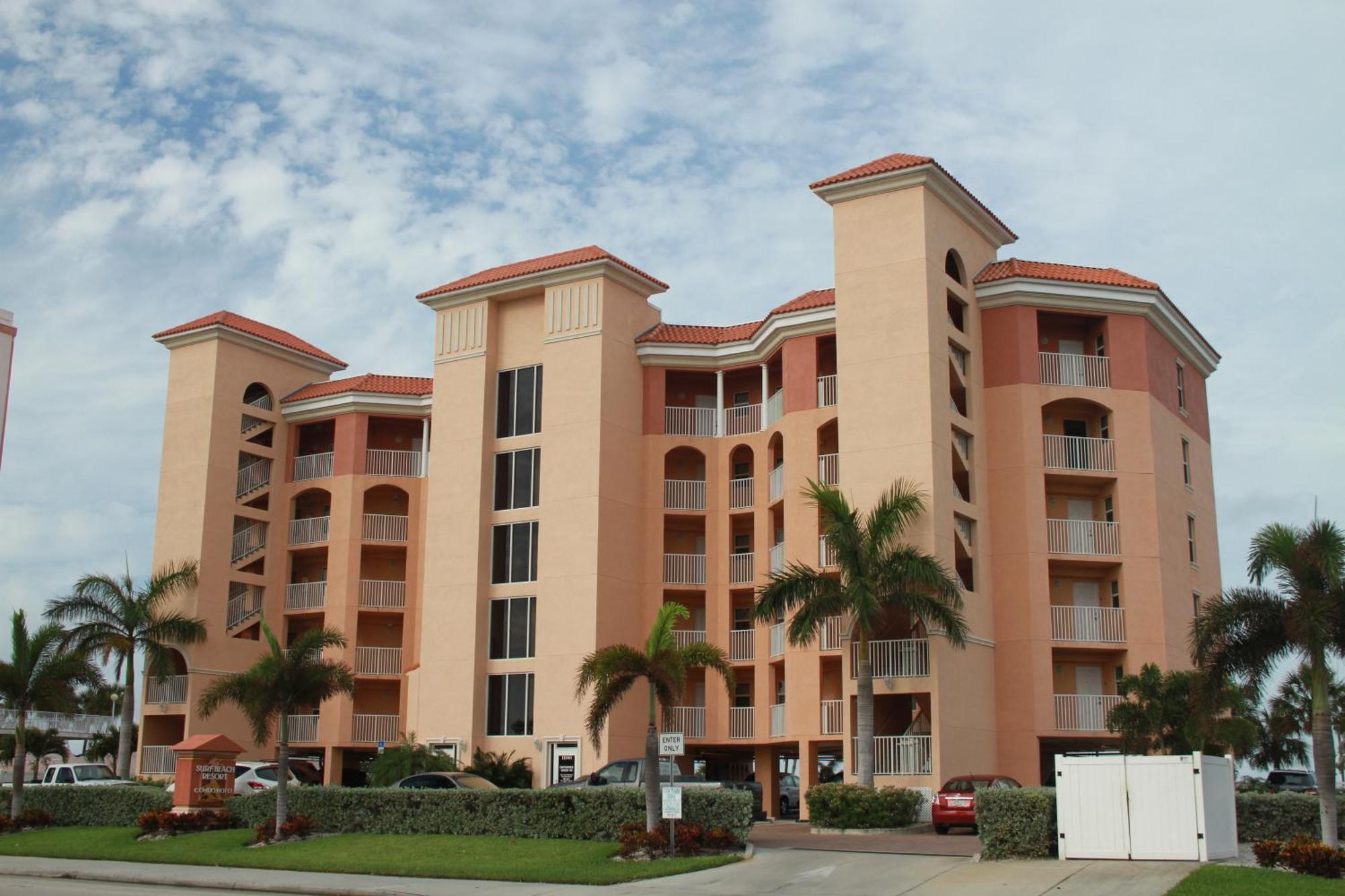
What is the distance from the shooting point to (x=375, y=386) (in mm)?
50812

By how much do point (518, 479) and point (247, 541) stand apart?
12833 mm

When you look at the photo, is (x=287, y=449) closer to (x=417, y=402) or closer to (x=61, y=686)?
(x=417, y=402)

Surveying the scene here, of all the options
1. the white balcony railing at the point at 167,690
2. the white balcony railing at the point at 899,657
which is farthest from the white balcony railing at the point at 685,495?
the white balcony railing at the point at 167,690

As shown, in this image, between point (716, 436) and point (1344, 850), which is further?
point (716, 436)

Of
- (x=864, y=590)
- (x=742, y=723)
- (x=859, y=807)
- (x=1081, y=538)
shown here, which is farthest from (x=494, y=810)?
(x=1081, y=538)

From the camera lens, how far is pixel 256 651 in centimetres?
4966

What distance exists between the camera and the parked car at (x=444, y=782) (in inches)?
1300

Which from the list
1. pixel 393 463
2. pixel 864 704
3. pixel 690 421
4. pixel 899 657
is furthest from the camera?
pixel 393 463

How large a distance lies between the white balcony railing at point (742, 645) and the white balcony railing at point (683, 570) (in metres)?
2.05

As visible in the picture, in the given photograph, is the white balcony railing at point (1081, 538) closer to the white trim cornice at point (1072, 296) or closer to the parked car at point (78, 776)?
the white trim cornice at point (1072, 296)

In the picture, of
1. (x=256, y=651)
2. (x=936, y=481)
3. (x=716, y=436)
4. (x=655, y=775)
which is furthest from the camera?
(x=256, y=651)

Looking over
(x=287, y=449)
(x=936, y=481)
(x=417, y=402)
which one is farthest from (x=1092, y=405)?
(x=287, y=449)

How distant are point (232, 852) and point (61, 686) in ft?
41.8

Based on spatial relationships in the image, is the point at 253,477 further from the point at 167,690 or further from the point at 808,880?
the point at 808,880
